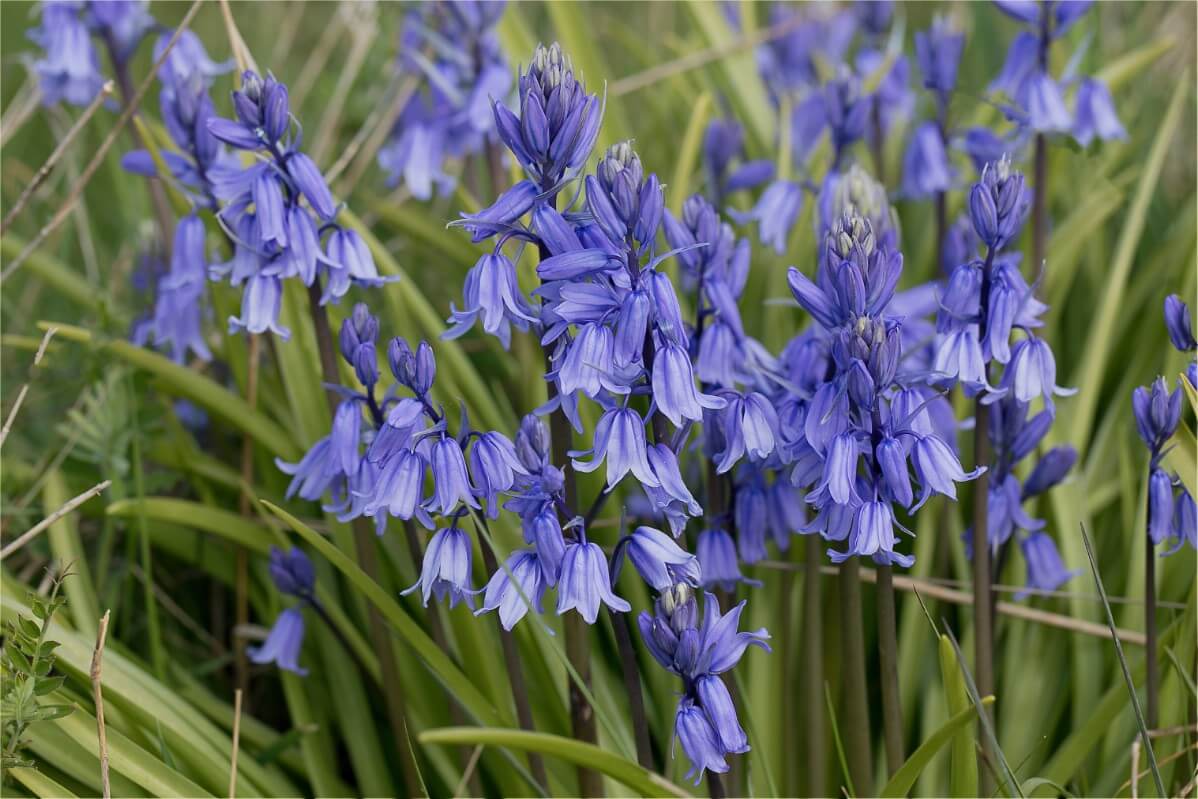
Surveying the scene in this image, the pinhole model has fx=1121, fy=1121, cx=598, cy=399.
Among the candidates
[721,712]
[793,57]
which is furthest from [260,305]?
[793,57]

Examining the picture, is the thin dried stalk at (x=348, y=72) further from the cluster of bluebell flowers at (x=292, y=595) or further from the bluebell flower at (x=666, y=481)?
the bluebell flower at (x=666, y=481)

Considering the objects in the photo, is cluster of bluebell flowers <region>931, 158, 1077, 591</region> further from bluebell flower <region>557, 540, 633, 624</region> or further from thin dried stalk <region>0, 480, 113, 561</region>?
thin dried stalk <region>0, 480, 113, 561</region>

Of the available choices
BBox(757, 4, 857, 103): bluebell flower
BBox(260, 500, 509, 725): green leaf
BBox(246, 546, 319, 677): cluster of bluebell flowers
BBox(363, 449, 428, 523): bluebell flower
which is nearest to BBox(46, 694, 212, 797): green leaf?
BBox(246, 546, 319, 677): cluster of bluebell flowers

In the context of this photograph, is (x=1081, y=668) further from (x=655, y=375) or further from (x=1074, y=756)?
(x=655, y=375)

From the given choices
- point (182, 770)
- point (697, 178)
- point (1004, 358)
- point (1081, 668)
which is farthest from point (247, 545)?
point (697, 178)

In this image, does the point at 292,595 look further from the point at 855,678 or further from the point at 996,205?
the point at 996,205
